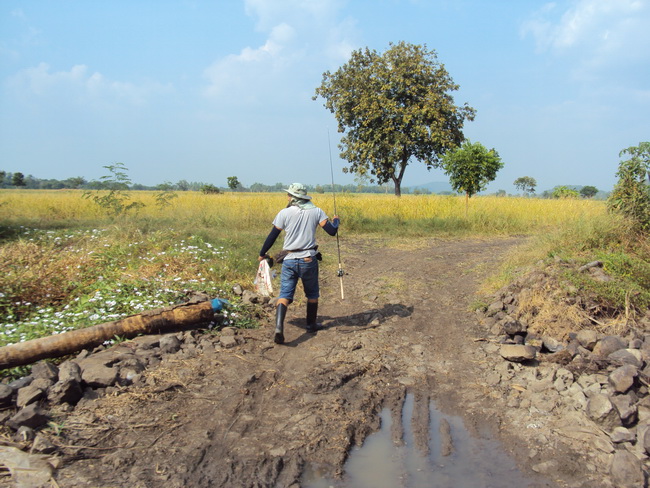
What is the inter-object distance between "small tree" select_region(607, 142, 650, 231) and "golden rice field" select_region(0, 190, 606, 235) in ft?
19.5

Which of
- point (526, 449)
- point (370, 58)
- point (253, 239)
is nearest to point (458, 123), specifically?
point (370, 58)

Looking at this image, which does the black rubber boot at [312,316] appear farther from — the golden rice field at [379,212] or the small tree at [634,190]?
the golden rice field at [379,212]

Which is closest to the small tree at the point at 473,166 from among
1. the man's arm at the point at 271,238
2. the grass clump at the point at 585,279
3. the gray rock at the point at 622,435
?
the grass clump at the point at 585,279

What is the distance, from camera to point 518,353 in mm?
4996

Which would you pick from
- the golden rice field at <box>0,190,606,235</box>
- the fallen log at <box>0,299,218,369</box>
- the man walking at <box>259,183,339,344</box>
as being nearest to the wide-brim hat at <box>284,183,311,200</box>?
the man walking at <box>259,183,339,344</box>

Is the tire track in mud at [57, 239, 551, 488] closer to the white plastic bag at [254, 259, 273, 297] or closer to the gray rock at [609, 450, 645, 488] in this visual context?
the white plastic bag at [254, 259, 273, 297]

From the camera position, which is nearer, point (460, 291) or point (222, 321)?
point (222, 321)

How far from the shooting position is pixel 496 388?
181 inches

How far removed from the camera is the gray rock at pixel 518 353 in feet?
16.3

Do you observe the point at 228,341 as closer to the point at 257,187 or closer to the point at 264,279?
the point at 264,279

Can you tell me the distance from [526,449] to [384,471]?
117 centimetres

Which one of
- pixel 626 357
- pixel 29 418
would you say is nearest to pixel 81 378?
pixel 29 418

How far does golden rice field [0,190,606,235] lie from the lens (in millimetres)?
15320

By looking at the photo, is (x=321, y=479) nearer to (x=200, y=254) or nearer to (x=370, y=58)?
(x=200, y=254)
